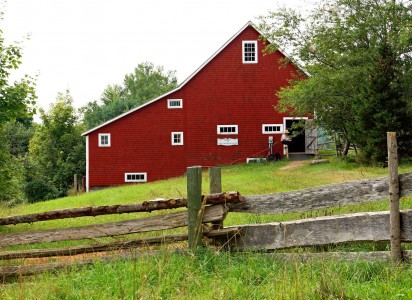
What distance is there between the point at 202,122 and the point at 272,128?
4.46 m

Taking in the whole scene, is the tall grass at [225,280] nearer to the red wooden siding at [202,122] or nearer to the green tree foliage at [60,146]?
the red wooden siding at [202,122]

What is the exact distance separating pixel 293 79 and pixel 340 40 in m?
5.38

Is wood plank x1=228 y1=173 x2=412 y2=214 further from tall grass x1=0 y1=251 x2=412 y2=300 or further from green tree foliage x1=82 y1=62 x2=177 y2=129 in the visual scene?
green tree foliage x1=82 y1=62 x2=177 y2=129

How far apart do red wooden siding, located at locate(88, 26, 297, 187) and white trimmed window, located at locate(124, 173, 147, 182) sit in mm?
242

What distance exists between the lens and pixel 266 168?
2942 centimetres

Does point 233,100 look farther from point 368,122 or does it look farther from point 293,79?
point 368,122

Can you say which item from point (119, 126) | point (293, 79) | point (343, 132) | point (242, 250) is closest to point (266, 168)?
point (343, 132)

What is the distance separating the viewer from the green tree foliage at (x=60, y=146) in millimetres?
47469

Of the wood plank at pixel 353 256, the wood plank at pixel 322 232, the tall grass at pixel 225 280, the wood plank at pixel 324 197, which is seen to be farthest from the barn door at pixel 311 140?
the tall grass at pixel 225 280

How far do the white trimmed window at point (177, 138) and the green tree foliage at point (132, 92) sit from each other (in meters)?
45.1

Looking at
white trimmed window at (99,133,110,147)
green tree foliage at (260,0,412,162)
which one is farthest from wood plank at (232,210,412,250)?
white trimmed window at (99,133,110,147)

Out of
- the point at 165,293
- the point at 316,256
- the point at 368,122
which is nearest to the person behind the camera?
the point at 165,293

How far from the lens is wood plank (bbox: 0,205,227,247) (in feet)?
22.9

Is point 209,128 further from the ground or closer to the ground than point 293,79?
closer to the ground
